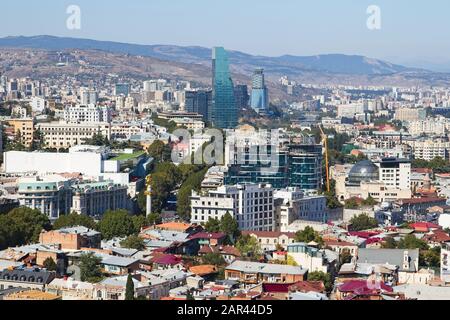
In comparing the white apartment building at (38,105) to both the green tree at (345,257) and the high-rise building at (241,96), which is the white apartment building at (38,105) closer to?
the high-rise building at (241,96)

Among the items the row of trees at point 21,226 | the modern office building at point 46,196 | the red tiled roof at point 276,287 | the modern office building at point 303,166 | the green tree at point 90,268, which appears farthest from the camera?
the modern office building at point 303,166

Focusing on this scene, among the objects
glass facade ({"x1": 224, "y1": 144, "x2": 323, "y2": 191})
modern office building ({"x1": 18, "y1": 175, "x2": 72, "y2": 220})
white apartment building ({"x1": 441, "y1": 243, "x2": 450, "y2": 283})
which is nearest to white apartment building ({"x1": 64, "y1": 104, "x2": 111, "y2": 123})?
glass facade ({"x1": 224, "y1": 144, "x2": 323, "y2": 191})

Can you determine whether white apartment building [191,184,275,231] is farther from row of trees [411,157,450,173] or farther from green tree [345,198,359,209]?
row of trees [411,157,450,173]

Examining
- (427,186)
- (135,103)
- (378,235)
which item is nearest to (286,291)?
(378,235)

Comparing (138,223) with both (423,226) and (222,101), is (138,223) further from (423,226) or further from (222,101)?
(222,101)

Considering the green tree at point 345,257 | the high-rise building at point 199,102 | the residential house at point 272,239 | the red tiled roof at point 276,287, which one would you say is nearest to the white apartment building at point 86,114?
the high-rise building at point 199,102

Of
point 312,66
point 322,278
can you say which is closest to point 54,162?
point 322,278
